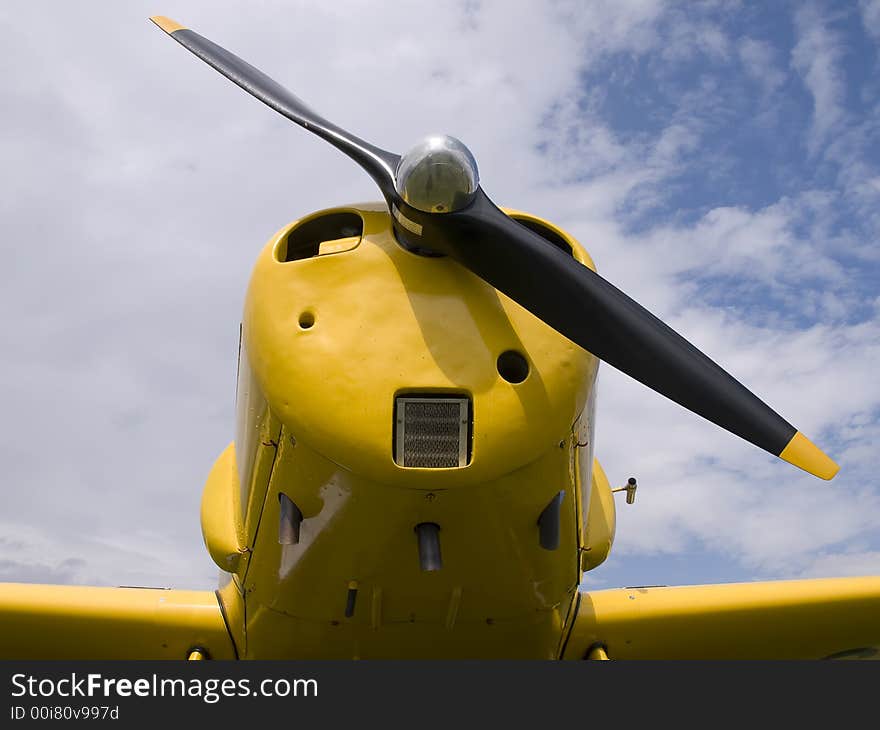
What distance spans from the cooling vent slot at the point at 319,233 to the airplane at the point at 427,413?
0.02 meters

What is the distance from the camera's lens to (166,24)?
8727mm

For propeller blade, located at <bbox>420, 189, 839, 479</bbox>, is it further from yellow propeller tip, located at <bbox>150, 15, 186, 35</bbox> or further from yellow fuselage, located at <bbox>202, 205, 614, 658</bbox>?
yellow propeller tip, located at <bbox>150, 15, 186, 35</bbox>

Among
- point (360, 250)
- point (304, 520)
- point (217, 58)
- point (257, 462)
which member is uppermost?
point (217, 58)

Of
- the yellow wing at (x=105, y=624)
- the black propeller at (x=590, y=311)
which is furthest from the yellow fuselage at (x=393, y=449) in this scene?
the yellow wing at (x=105, y=624)

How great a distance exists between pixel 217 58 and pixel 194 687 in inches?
227

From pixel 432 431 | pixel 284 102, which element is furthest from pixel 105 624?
pixel 284 102

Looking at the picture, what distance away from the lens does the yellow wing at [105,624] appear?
8.79 meters

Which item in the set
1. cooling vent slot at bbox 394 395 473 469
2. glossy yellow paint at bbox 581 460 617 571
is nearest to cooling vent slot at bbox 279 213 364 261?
cooling vent slot at bbox 394 395 473 469

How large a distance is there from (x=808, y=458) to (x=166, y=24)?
7.27 meters

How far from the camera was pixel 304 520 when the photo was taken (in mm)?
6469

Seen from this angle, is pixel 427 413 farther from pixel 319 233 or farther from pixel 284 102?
pixel 284 102

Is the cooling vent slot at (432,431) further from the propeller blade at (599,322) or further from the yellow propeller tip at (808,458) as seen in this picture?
the yellow propeller tip at (808,458)

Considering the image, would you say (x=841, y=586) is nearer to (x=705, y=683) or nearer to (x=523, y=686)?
(x=705, y=683)

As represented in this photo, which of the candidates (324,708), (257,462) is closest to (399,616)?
(257,462)
